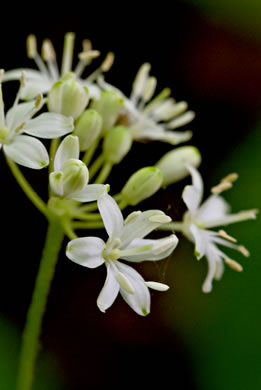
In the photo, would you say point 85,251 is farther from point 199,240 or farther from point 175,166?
point 175,166

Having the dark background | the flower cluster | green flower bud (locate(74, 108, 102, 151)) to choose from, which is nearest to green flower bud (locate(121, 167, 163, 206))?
the flower cluster

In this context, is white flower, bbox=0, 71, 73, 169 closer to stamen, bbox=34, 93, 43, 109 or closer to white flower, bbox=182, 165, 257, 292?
stamen, bbox=34, 93, 43, 109

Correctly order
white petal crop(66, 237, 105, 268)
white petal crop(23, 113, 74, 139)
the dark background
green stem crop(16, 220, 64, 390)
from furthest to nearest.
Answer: the dark background → green stem crop(16, 220, 64, 390) → white petal crop(23, 113, 74, 139) → white petal crop(66, 237, 105, 268)

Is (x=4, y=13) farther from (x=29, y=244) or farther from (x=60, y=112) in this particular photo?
(x=60, y=112)

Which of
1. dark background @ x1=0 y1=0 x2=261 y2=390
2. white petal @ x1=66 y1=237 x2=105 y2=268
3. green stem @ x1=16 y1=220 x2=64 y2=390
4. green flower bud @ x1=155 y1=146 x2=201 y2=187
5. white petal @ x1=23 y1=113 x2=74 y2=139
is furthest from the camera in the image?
dark background @ x1=0 y1=0 x2=261 y2=390

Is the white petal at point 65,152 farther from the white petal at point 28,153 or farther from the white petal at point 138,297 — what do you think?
the white petal at point 138,297

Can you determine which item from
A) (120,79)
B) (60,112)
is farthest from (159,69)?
(60,112)

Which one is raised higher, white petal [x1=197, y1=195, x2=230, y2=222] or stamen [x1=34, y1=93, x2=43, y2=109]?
stamen [x1=34, y1=93, x2=43, y2=109]
